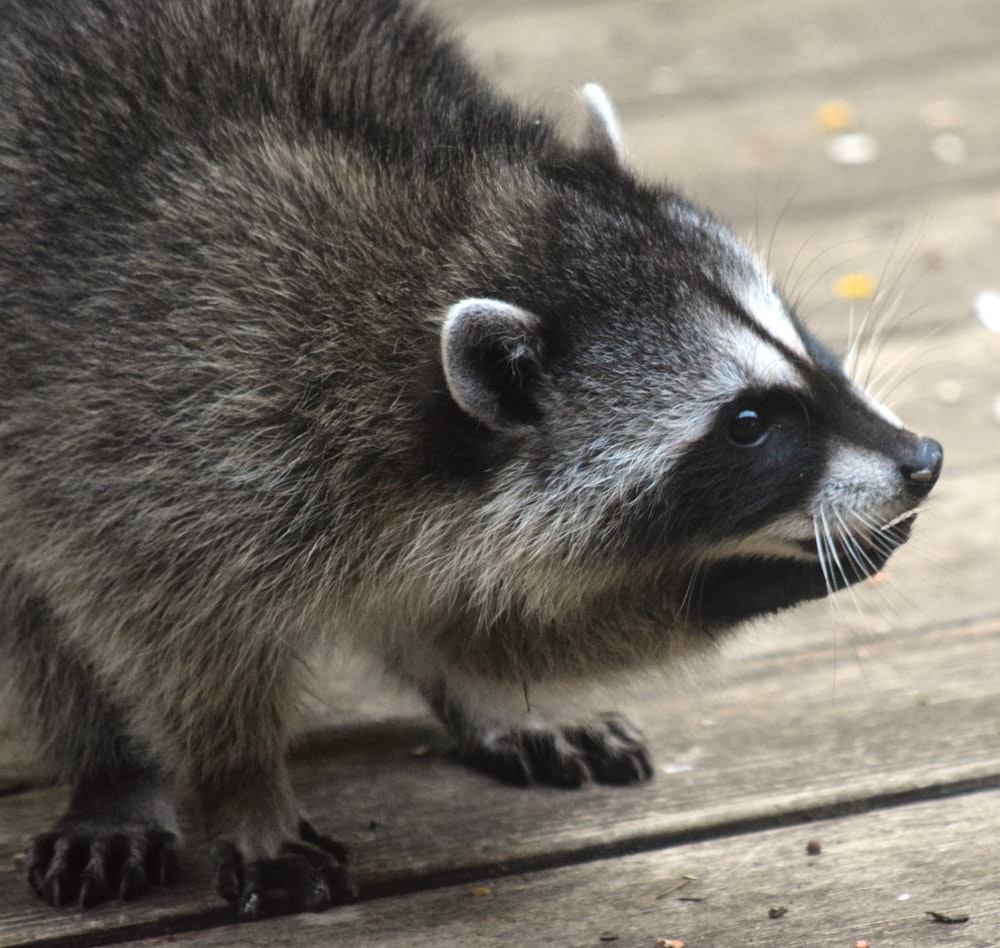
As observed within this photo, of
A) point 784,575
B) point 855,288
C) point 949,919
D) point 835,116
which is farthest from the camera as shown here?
point 835,116

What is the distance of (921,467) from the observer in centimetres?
275

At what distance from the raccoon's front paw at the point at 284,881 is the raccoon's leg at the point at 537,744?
47 centimetres

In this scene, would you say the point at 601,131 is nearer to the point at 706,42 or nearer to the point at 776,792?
the point at 776,792

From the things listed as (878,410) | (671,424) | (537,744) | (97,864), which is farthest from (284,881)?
(878,410)

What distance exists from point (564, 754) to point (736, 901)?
0.57 meters

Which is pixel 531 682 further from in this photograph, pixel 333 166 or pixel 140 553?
pixel 333 166

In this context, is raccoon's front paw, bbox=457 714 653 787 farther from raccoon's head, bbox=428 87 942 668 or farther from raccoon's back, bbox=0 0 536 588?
raccoon's back, bbox=0 0 536 588

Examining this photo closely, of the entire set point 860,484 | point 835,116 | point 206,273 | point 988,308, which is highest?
point 835,116

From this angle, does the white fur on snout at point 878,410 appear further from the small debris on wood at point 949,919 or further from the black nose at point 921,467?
the small debris on wood at point 949,919

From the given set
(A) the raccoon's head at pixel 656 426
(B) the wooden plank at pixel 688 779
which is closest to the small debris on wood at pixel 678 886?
(B) the wooden plank at pixel 688 779

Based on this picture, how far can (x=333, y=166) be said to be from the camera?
3010mm

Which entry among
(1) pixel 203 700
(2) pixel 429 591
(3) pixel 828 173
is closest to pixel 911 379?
(3) pixel 828 173

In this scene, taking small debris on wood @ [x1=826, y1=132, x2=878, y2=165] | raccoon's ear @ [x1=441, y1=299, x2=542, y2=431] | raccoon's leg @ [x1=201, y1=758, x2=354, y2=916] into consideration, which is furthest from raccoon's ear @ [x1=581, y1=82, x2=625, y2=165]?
small debris on wood @ [x1=826, y1=132, x2=878, y2=165]

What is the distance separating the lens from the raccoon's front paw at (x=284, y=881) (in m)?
2.88
